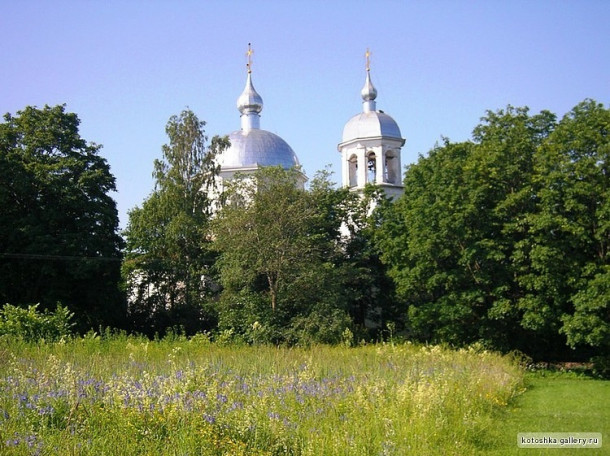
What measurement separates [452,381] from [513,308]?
11622 mm

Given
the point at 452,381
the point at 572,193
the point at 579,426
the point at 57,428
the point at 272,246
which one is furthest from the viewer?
the point at 272,246

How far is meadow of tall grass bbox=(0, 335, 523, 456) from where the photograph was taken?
6.65 meters

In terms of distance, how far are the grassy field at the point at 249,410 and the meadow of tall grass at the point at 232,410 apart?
0.06ft

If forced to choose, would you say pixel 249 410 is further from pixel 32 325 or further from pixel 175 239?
pixel 175 239

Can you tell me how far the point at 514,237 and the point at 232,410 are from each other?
56.4 feet

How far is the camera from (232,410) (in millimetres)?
7520

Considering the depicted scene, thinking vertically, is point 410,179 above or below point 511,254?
above

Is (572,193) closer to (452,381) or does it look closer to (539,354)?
(539,354)

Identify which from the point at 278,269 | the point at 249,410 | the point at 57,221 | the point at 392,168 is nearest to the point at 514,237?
the point at 278,269

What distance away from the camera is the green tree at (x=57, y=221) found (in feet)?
85.5

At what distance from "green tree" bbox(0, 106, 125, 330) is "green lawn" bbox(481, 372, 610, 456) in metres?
17.6

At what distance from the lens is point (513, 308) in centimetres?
2209

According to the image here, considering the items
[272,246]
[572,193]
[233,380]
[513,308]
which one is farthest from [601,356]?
[233,380]

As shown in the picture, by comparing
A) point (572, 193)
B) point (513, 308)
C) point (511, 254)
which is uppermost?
point (572, 193)
